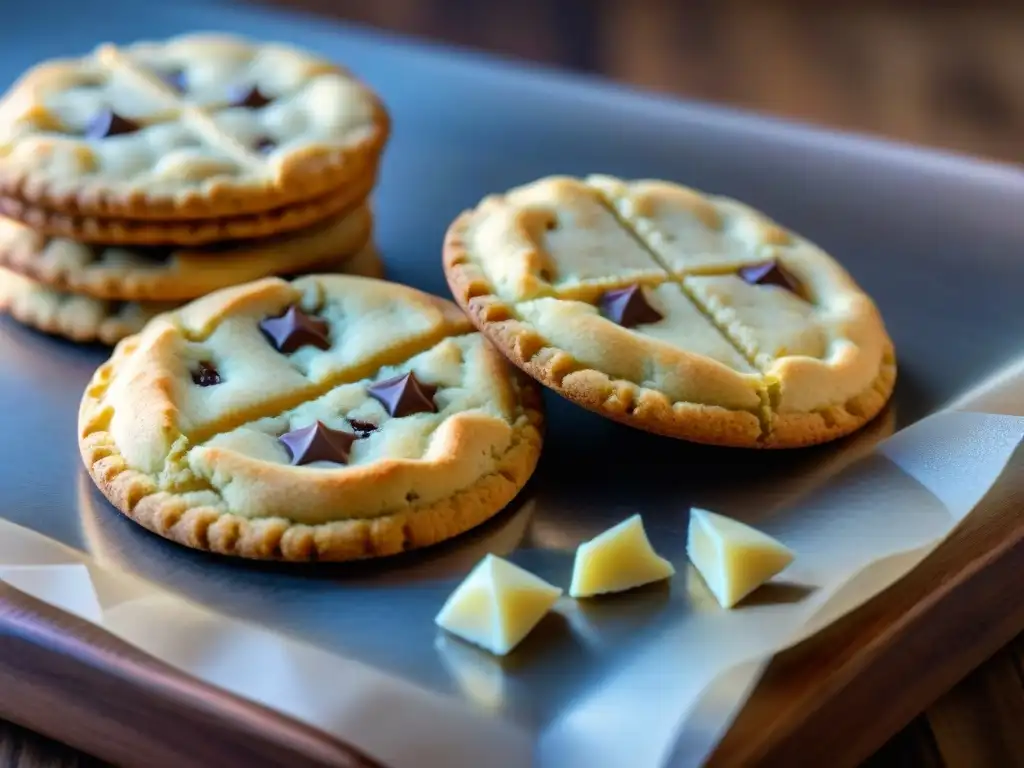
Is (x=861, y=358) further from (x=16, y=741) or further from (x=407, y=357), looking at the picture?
(x=16, y=741)

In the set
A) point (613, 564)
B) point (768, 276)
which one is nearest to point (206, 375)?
point (613, 564)

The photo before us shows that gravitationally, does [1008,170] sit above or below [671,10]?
above

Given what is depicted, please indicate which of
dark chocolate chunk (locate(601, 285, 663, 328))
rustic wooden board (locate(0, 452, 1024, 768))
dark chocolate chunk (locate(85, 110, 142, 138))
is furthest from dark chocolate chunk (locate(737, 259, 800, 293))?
dark chocolate chunk (locate(85, 110, 142, 138))

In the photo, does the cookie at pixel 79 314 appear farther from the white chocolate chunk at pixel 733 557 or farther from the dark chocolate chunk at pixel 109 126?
the white chocolate chunk at pixel 733 557

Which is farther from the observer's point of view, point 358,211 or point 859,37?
point 859,37

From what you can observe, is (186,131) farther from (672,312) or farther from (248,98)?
(672,312)

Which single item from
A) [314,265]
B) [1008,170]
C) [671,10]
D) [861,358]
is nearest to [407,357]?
[314,265]

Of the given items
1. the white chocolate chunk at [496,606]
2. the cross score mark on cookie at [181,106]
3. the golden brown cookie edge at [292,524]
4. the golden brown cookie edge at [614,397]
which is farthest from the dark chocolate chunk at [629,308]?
the cross score mark on cookie at [181,106]

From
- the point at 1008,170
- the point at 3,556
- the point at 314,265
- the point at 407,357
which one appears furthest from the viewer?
the point at 1008,170
